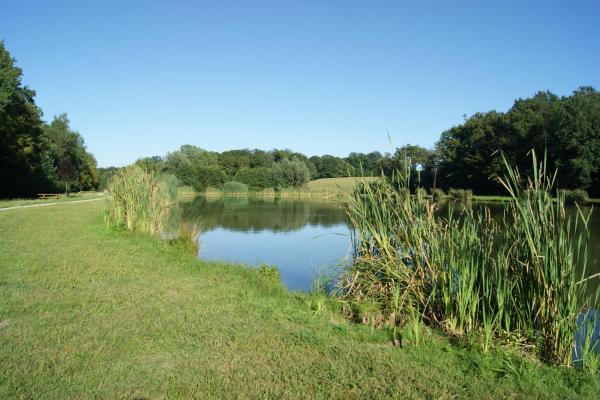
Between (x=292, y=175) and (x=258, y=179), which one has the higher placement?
(x=292, y=175)

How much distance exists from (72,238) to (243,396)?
9.93 metres

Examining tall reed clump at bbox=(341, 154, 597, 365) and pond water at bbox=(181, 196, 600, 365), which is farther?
pond water at bbox=(181, 196, 600, 365)

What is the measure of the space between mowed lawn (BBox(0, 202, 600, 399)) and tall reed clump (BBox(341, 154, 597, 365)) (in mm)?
540

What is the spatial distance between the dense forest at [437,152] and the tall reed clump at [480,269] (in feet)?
4.88

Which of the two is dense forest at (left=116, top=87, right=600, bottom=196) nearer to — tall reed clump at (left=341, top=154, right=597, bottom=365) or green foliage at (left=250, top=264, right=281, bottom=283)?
tall reed clump at (left=341, top=154, right=597, bottom=365)

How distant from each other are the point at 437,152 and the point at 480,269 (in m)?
55.2

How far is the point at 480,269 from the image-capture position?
5.61 metres

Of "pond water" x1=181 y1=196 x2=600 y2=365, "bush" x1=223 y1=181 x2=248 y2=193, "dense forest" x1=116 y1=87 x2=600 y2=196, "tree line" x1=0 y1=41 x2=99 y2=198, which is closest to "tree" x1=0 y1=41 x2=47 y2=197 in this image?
"tree line" x1=0 y1=41 x2=99 y2=198

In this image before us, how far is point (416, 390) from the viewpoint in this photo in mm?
3531

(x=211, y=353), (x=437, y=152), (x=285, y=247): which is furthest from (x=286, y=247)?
(x=437, y=152)

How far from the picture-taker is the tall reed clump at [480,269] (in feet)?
14.6

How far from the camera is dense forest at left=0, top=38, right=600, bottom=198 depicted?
32906 millimetres

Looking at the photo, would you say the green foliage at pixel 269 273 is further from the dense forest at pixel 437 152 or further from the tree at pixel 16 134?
the tree at pixel 16 134

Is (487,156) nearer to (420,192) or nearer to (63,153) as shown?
(420,192)
